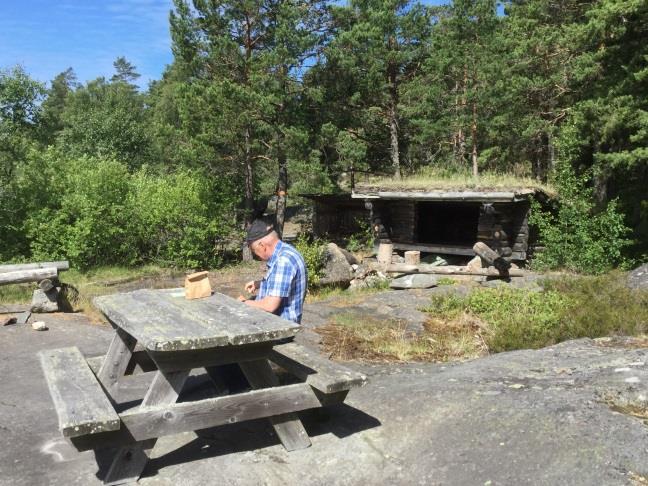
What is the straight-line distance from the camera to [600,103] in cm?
1702

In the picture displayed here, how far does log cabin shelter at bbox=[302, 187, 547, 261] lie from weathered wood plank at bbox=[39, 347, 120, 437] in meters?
12.0

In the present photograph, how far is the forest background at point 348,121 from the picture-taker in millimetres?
16797

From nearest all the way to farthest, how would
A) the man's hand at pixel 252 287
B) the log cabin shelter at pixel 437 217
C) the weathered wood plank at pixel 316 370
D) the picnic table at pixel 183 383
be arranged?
1. the picnic table at pixel 183 383
2. the weathered wood plank at pixel 316 370
3. the man's hand at pixel 252 287
4. the log cabin shelter at pixel 437 217

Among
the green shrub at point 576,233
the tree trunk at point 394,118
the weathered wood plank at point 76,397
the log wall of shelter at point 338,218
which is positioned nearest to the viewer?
the weathered wood plank at point 76,397

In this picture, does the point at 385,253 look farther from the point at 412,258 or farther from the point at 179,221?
the point at 179,221

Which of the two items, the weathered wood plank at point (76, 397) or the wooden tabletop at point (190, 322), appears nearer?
the weathered wood plank at point (76, 397)

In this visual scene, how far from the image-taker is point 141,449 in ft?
11.9

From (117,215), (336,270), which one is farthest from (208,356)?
(117,215)

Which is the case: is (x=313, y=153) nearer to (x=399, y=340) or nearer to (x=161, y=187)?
(x=161, y=187)

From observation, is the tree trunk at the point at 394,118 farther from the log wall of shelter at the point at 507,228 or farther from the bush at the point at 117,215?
the log wall of shelter at the point at 507,228

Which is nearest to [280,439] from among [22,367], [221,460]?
[221,460]

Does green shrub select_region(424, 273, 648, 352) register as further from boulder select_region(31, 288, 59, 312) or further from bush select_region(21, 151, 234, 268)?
bush select_region(21, 151, 234, 268)

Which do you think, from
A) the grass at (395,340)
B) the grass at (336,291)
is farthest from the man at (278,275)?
the grass at (336,291)

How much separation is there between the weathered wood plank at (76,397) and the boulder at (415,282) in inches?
393
